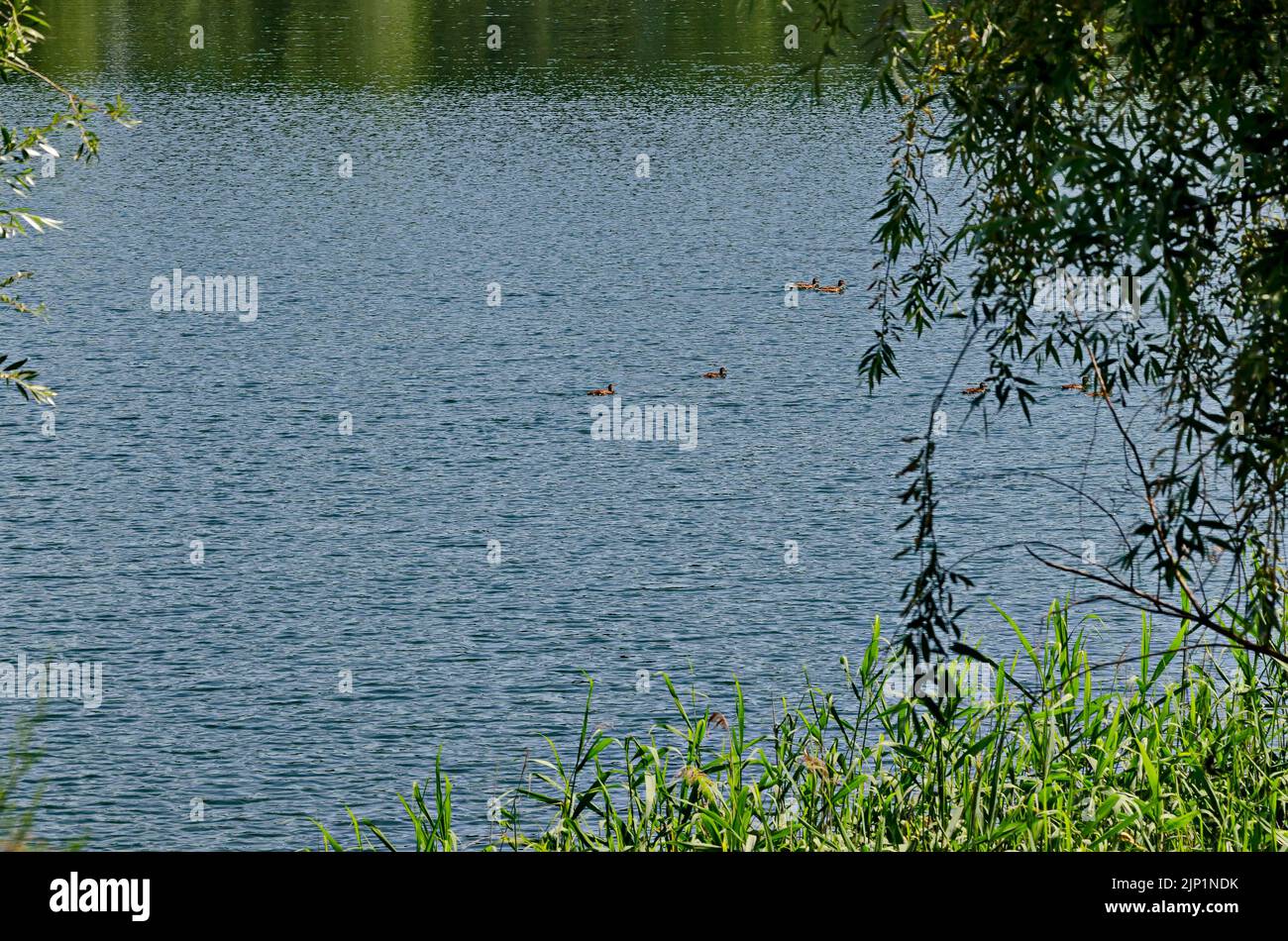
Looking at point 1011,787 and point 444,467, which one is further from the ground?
point 1011,787

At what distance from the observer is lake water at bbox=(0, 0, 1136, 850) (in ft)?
42.9

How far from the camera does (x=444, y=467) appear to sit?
62.3 ft

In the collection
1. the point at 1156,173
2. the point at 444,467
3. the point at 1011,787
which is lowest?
the point at 444,467

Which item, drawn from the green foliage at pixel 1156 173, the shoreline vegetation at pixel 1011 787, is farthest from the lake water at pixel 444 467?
the green foliage at pixel 1156 173

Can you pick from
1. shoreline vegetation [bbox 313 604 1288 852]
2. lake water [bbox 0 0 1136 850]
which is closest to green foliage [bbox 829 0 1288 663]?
shoreline vegetation [bbox 313 604 1288 852]

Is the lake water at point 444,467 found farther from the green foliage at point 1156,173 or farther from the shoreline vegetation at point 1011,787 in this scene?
the green foliage at point 1156,173

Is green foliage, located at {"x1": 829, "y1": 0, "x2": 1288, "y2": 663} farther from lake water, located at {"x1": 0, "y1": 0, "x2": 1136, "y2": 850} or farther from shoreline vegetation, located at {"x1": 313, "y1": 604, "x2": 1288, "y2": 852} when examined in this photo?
lake water, located at {"x1": 0, "y1": 0, "x2": 1136, "y2": 850}

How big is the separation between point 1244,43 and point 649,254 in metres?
23.3

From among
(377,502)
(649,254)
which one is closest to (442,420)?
(377,502)

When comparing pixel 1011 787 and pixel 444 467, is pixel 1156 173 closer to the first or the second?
pixel 1011 787

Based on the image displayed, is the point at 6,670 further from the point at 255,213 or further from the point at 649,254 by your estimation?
the point at 255,213

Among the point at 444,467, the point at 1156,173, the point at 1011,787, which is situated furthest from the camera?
the point at 444,467

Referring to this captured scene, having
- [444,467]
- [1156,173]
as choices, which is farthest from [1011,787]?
[444,467]

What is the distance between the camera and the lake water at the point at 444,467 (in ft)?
42.9
